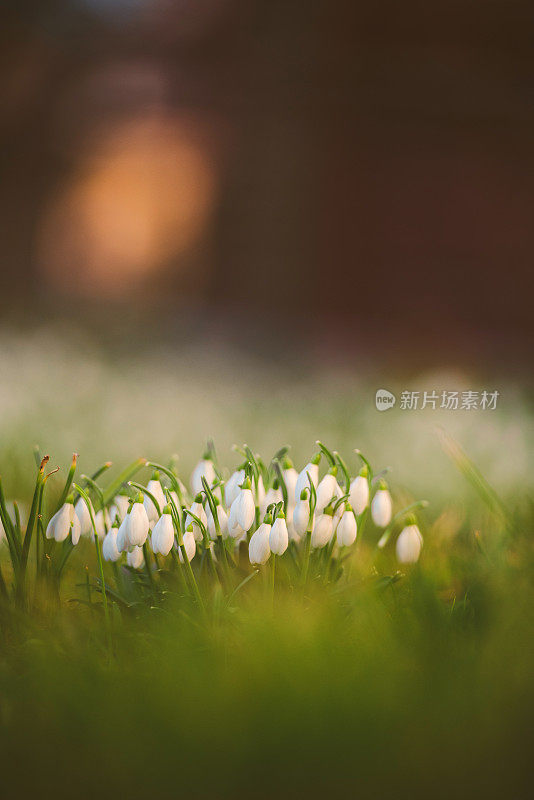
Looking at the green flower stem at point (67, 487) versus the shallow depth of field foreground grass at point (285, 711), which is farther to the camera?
the green flower stem at point (67, 487)

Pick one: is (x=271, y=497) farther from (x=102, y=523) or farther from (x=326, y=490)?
(x=102, y=523)

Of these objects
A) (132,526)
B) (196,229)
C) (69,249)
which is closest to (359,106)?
(196,229)

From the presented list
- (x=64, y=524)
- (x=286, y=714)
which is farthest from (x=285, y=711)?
(x=64, y=524)

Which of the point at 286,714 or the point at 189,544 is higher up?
the point at 189,544

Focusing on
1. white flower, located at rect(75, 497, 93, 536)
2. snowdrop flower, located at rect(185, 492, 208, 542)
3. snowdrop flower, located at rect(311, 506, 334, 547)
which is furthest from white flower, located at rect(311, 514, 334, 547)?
white flower, located at rect(75, 497, 93, 536)

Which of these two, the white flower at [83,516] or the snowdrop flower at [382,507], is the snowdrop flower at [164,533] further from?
the snowdrop flower at [382,507]

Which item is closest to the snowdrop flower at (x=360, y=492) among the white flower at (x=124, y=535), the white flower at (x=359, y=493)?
the white flower at (x=359, y=493)
